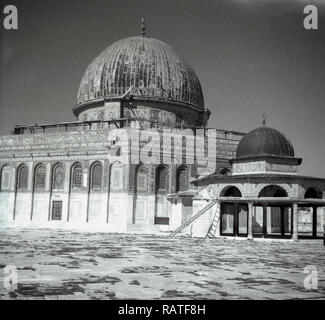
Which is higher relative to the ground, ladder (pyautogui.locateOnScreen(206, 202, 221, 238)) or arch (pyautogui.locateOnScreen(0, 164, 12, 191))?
arch (pyautogui.locateOnScreen(0, 164, 12, 191))

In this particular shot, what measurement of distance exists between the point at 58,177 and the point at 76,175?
64.0 inches

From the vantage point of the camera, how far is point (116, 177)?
3481 cm

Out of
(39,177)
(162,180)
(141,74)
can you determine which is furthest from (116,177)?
(141,74)

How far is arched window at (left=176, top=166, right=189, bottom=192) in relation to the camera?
35.7 m

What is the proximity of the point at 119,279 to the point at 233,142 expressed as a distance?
28.4m

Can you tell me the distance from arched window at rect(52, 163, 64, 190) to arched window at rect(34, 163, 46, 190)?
3.44 ft

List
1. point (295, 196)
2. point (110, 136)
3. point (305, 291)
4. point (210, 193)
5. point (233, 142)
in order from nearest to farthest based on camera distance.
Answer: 1. point (305, 291)
2. point (295, 196)
3. point (210, 193)
4. point (110, 136)
5. point (233, 142)

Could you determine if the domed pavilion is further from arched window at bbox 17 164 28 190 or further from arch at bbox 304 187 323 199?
arched window at bbox 17 164 28 190

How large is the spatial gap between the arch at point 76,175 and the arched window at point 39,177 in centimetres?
273

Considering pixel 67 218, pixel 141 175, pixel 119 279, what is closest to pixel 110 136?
pixel 141 175

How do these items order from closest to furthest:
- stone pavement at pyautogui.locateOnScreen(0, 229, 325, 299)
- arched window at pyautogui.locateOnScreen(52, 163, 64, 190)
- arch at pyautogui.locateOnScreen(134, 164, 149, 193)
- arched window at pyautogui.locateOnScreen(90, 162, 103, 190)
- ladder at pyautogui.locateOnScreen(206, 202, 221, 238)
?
stone pavement at pyautogui.locateOnScreen(0, 229, 325, 299)
ladder at pyautogui.locateOnScreen(206, 202, 221, 238)
arch at pyautogui.locateOnScreen(134, 164, 149, 193)
arched window at pyautogui.locateOnScreen(90, 162, 103, 190)
arched window at pyautogui.locateOnScreen(52, 163, 64, 190)

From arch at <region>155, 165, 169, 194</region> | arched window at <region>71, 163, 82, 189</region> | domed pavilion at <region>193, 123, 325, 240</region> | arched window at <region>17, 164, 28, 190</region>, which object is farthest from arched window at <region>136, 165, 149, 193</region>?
arched window at <region>17, 164, 28, 190</region>
